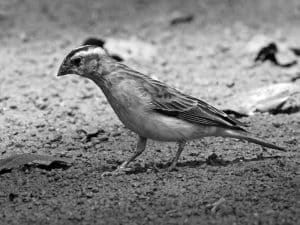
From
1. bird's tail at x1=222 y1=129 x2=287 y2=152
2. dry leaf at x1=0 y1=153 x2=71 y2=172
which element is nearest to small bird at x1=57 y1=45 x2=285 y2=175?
bird's tail at x1=222 y1=129 x2=287 y2=152

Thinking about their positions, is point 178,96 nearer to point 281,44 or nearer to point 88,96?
point 88,96

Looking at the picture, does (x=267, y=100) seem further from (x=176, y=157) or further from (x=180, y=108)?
(x=176, y=157)

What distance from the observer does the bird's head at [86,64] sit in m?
7.73

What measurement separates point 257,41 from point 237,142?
3982 millimetres

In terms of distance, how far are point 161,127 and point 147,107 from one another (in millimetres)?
247

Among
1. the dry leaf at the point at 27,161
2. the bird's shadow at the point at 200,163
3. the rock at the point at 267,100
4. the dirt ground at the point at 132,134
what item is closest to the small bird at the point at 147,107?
the bird's shadow at the point at 200,163

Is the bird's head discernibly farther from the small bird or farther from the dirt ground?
the dirt ground

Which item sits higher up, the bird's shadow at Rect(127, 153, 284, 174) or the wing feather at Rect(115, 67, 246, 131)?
the wing feather at Rect(115, 67, 246, 131)

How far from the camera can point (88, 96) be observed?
10.5 m

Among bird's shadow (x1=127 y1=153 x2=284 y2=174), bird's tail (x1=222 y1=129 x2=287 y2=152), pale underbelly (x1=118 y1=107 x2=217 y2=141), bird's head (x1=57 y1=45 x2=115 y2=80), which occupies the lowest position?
bird's shadow (x1=127 y1=153 x2=284 y2=174)

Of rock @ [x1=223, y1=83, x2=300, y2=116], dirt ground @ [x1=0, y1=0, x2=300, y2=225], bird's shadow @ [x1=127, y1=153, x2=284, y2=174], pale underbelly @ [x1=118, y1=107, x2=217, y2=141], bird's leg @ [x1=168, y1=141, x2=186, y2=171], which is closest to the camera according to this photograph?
dirt ground @ [x1=0, y1=0, x2=300, y2=225]

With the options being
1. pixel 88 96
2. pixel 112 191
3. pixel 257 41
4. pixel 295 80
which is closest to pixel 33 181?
pixel 112 191

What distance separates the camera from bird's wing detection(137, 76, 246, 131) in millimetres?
7794

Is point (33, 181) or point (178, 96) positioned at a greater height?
point (178, 96)
